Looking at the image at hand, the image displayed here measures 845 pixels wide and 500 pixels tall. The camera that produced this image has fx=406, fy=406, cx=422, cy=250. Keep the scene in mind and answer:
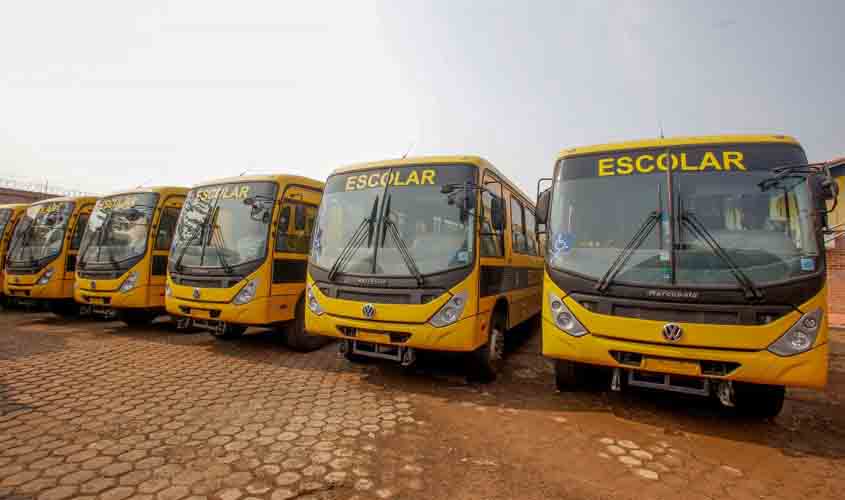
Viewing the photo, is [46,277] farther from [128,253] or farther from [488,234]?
[488,234]

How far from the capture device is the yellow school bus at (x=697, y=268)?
11.7 ft

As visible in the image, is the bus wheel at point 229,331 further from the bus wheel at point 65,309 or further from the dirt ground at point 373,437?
the bus wheel at point 65,309

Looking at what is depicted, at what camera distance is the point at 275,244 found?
6602 mm

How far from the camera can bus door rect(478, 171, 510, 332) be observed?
504 centimetres

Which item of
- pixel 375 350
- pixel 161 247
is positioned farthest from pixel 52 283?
pixel 375 350

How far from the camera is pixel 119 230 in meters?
8.43

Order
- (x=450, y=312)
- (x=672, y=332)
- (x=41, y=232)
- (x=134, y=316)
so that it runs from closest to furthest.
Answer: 1. (x=672, y=332)
2. (x=450, y=312)
3. (x=134, y=316)
4. (x=41, y=232)

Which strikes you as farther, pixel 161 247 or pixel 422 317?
pixel 161 247

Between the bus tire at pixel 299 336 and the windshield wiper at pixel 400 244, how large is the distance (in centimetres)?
280

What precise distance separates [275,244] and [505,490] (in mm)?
5115

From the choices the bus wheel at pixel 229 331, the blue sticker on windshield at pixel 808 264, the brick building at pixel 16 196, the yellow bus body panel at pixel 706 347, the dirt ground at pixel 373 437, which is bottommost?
the dirt ground at pixel 373 437

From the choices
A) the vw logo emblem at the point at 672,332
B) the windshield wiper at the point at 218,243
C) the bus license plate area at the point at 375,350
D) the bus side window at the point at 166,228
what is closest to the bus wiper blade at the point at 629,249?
the vw logo emblem at the point at 672,332

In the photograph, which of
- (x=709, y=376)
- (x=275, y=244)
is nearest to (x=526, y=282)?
(x=709, y=376)

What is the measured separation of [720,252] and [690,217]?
43 cm
